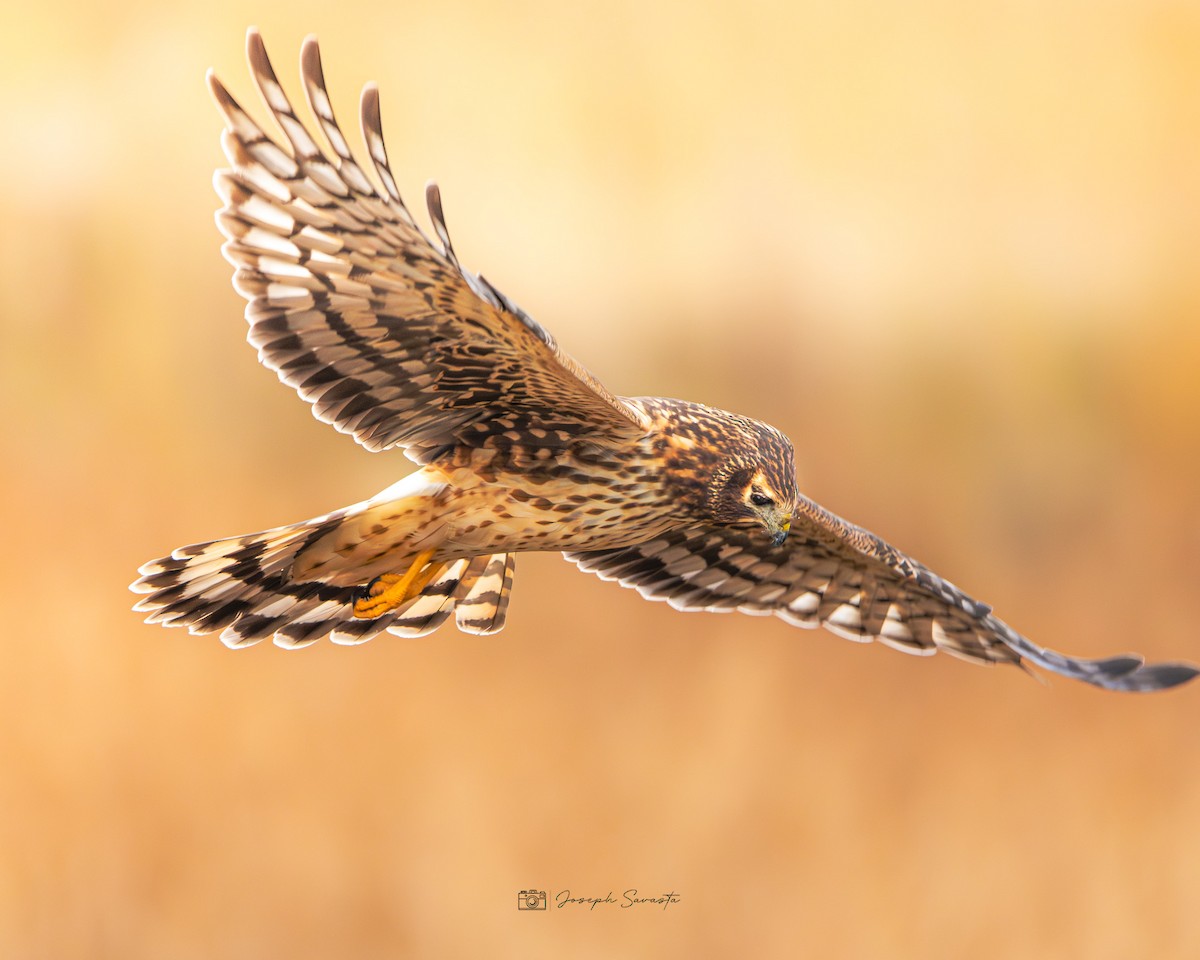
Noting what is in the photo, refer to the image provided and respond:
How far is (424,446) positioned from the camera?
344cm

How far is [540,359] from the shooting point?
3.07 m

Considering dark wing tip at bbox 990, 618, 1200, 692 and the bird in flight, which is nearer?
the bird in flight

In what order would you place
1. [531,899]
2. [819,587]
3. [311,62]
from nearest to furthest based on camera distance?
[311,62]
[819,587]
[531,899]

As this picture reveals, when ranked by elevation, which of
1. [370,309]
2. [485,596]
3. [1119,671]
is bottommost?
[1119,671]

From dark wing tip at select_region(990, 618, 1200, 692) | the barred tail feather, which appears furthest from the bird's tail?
dark wing tip at select_region(990, 618, 1200, 692)

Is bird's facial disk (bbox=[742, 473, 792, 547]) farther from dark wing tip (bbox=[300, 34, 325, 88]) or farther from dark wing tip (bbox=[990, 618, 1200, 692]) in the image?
dark wing tip (bbox=[300, 34, 325, 88])

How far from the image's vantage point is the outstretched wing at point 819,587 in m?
4.35

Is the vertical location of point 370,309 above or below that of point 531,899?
above

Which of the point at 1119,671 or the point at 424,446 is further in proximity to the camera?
the point at 1119,671

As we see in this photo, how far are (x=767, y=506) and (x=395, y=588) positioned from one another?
3.33ft

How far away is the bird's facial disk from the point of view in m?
3.47

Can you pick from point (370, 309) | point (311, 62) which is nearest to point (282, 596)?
point (370, 309)

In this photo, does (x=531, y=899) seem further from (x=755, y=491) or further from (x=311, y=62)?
(x=311, y=62)

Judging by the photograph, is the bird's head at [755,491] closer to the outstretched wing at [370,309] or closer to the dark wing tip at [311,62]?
the outstretched wing at [370,309]
